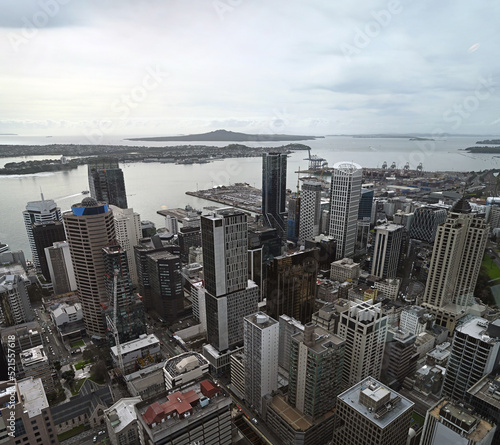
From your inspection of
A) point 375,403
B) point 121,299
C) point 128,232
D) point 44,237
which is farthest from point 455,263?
point 44,237

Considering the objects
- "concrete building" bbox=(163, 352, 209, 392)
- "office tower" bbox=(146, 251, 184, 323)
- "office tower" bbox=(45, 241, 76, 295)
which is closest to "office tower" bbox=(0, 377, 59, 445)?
"concrete building" bbox=(163, 352, 209, 392)

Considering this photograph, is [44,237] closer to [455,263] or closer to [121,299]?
[121,299]

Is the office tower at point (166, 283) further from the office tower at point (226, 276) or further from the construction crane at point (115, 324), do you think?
the office tower at point (226, 276)

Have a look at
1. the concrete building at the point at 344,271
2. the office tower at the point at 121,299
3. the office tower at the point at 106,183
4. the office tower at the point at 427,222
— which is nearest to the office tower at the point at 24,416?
the office tower at the point at 121,299

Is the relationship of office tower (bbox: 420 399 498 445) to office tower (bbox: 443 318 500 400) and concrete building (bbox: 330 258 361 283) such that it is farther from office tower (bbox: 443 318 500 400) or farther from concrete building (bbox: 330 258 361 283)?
concrete building (bbox: 330 258 361 283)

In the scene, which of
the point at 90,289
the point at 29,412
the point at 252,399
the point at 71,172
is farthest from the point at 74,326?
the point at 71,172
